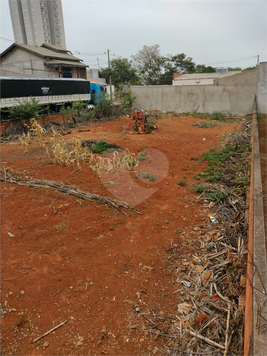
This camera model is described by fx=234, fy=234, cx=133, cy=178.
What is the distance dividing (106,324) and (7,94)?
11572 millimetres

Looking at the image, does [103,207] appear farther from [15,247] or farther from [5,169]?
[5,169]

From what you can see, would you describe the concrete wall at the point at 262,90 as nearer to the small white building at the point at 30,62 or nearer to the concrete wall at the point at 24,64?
the small white building at the point at 30,62

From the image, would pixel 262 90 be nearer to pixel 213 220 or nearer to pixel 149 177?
pixel 149 177

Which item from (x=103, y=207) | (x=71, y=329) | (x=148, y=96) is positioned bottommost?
(x=71, y=329)

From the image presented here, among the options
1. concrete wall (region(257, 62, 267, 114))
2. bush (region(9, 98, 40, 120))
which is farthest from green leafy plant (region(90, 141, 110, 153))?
concrete wall (region(257, 62, 267, 114))

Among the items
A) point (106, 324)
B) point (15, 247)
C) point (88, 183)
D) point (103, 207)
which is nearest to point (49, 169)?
point (88, 183)

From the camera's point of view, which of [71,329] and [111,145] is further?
[111,145]

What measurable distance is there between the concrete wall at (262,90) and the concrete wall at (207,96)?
25 cm

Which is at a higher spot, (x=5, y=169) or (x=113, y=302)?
(x=5, y=169)

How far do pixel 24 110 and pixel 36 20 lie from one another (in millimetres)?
45838

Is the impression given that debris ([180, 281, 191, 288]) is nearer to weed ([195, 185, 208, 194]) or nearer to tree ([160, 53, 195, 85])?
weed ([195, 185, 208, 194])

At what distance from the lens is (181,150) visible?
796 centimetres

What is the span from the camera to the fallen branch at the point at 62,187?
4262mm

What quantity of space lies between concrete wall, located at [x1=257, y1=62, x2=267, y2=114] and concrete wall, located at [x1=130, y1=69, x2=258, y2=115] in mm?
251
